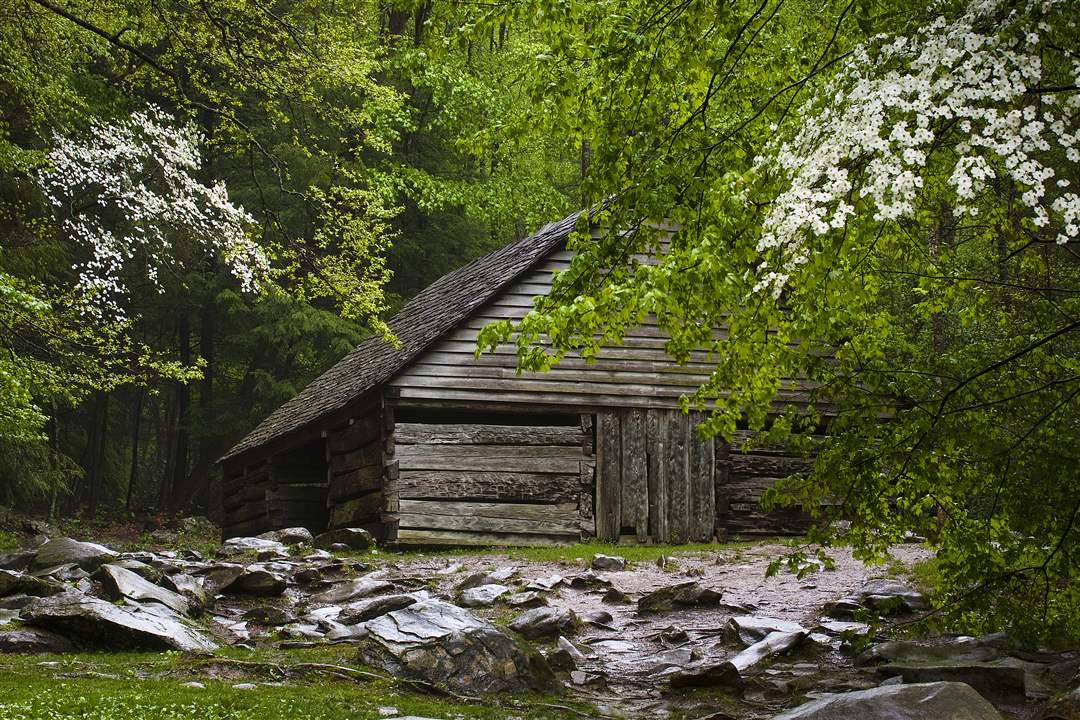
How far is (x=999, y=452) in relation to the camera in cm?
720

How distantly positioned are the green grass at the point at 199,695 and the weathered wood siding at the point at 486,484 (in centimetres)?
969

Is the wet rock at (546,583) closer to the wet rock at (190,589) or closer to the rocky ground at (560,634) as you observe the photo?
the rocky ground at (560,634)

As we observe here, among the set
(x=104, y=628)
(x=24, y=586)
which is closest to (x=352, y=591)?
(x=24, y=586)

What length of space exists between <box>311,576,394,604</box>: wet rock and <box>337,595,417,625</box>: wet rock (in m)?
0.46

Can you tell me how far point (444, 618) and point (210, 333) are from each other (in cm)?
2516

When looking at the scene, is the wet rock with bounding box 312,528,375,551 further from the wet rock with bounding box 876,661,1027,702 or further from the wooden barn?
the wet rock with bounding box 876,661,1027,702

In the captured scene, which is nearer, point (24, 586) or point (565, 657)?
point (565, 657)

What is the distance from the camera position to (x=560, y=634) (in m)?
9.94

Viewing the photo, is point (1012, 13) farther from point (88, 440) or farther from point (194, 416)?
point (88, 440)

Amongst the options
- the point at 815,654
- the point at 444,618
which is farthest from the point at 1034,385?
the point at 444,618

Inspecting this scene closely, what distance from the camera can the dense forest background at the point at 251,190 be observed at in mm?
13805

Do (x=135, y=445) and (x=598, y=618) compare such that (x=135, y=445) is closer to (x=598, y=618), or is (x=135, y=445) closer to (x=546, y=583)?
(x=546, y=583)

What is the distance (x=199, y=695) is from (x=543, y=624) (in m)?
3.93

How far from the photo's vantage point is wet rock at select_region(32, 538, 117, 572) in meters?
11.4
